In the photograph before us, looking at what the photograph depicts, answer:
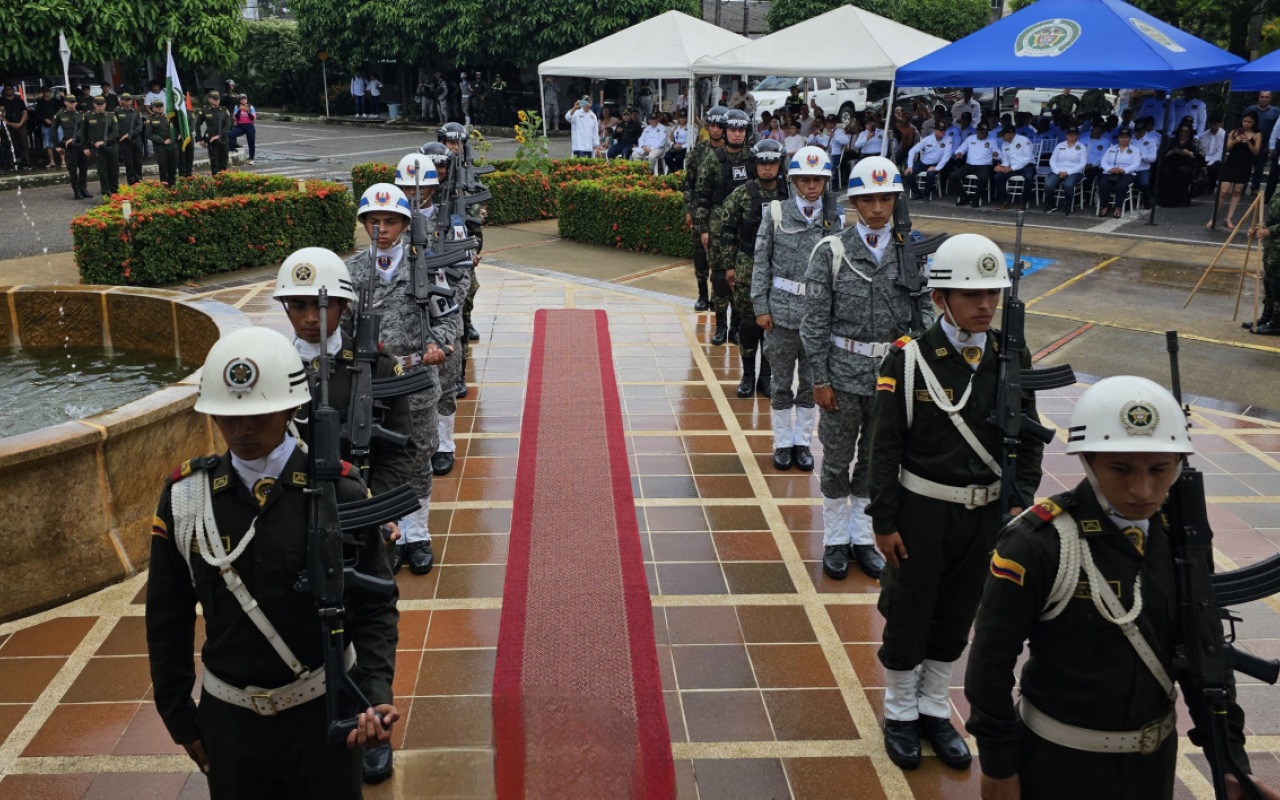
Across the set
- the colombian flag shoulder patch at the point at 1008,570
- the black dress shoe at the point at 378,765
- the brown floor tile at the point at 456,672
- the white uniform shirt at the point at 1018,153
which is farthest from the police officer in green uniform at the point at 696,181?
the white uniform shirt at the point at 1018,153

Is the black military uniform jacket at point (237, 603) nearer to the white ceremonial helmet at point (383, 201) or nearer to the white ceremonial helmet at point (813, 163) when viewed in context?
the white ceremonial helmet at point (383, 201)

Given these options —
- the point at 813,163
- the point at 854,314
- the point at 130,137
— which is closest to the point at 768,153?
the point at 813,163

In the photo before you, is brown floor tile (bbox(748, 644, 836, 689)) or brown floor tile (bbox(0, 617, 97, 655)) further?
brown floor tile (bbox(0, 617, 97, 655))

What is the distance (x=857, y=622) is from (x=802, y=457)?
2.15m

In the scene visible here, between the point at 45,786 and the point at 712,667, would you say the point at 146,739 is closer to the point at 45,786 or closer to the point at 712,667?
the point at 45,786

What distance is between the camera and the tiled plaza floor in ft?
13.6

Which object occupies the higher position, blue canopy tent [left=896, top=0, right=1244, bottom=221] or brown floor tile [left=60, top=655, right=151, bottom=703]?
blue canopy tent [left=896, top=0, right=1244, bottom=221]

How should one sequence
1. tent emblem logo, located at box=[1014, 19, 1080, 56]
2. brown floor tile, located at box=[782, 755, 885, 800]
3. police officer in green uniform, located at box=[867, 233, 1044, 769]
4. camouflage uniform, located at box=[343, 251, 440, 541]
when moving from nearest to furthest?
police officer in green uniform, located at box=[867, 233, 1044, 769] < brown floor tile, located at box=[782, 755, 885, 800] < camouflage uniform, located at box=[343, 251, 440, 541] < tent emblem logo, located at box=[1014, 19, 1080, 56]

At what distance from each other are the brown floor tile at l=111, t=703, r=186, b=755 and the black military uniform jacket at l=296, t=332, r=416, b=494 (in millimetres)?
1293

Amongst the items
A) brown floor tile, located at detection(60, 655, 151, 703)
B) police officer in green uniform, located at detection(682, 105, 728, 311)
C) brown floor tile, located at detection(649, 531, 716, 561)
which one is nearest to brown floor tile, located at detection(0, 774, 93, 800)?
brown floor tile, located at detection(60, 655, 151, 703)

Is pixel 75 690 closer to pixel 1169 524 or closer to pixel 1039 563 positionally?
pixel 1039 563

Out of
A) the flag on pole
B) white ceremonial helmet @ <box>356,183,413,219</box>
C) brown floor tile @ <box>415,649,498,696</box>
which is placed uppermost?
the flag on pole

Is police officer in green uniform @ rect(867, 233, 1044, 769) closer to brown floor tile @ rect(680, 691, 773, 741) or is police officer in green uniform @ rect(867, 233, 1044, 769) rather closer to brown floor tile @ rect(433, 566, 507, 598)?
brown floor tile @ rect(680, 691, 773, 741)

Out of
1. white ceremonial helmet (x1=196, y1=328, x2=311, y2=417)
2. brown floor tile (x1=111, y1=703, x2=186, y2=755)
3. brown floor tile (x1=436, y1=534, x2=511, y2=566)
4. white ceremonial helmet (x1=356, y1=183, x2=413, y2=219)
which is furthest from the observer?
brown floor tile (x1=436, y1=534, x2=511, y2=566)
